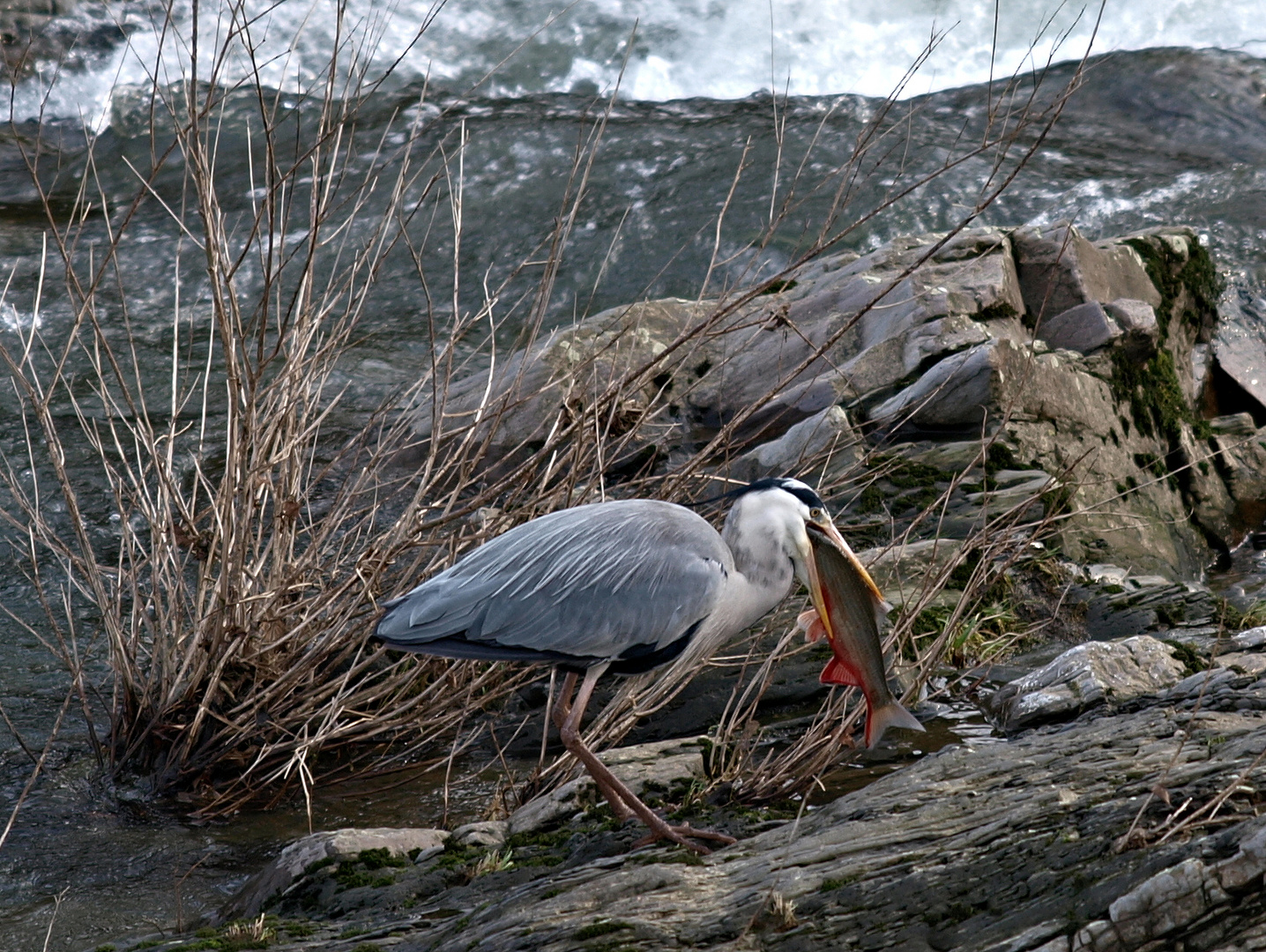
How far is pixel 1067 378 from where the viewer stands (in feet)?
20.6

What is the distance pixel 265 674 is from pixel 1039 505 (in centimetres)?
301

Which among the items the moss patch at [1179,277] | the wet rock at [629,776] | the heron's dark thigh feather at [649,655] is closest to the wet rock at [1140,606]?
the wet rock at [629,776]

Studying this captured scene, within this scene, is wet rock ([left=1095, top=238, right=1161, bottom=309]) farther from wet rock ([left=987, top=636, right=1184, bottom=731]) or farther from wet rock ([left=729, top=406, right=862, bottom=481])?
wet rock ([left=987, top=636, right=1184, bottom=731])

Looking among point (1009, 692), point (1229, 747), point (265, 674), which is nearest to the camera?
point (1229, 747)

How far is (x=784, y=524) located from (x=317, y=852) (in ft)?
4.84

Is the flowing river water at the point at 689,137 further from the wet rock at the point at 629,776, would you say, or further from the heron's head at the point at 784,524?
the heron's head at the point at 784,524

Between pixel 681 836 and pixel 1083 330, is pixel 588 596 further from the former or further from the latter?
pixel 1083 330

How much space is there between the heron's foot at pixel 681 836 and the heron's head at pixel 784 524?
676 mm

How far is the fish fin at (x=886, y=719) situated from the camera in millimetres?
3301

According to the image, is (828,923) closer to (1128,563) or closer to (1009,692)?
(1009,692)

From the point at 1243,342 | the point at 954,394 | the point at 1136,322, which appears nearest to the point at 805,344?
the point at 954,394

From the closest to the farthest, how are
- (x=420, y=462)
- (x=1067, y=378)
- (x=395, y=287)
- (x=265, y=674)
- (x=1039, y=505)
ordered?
(x=265, y=674) < (x=1039, y=505) < (x=1067, y=378) < (x=420, y=462) < (x=395, y=287)

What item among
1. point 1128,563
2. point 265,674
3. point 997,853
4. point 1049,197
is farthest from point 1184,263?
point 997,853

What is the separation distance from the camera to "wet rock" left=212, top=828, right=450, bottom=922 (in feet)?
11.9
